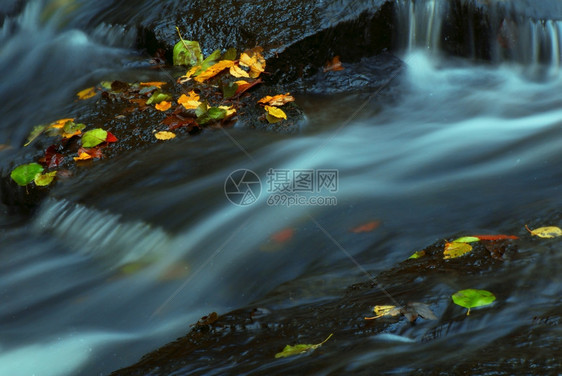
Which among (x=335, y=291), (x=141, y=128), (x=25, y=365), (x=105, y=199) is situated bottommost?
(x=25, y=365)

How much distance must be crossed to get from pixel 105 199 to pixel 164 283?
859 millimetres

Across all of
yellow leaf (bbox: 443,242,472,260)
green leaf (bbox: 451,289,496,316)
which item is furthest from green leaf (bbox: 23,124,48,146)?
green leaf (bbox: 451,289,496,316)

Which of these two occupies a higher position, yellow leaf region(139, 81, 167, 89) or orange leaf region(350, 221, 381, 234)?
yellow leaf region(139, 81, 167, 89)

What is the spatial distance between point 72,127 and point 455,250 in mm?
2883

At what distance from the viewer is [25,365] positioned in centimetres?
271

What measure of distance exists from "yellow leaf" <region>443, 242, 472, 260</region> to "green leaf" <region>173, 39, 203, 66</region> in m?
3.05

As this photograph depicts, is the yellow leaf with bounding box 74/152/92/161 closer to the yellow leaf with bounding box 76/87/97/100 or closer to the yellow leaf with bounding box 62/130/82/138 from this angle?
the yellow leaf with bounding box 62/130/82/138

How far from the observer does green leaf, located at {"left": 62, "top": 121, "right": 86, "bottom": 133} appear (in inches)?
173

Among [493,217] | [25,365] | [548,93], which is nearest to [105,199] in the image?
[25,365]

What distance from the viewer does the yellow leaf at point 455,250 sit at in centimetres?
268

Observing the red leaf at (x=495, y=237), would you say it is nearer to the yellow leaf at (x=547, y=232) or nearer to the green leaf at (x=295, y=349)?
the yellow leaf at (x=547, y=232)

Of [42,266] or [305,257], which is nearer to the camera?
[305,257]

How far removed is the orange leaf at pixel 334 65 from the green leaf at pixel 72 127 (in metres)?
1.91

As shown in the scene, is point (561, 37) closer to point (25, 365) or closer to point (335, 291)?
point (335, 291)
